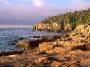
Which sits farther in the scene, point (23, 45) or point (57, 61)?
point (23, 45)

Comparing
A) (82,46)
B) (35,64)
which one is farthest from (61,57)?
(82,46)

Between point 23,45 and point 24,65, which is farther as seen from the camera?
point 23,45

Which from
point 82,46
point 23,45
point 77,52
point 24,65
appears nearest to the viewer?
point 24,65

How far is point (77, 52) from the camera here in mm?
45969

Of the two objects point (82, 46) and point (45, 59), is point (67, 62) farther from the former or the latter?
point (82, 46)

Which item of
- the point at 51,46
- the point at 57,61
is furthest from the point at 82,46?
the point at 57,61

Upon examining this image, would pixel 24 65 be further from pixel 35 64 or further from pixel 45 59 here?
pixel 45 59

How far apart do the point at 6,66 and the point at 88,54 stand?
533 inches

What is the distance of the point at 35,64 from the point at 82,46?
1767 centimetres

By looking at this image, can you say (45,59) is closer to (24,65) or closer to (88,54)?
(24,65)

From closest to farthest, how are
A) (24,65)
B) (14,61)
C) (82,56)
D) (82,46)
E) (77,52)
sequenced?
(24,65), (14,61), (82,56), (77,52), (82,46)

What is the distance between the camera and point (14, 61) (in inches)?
1565

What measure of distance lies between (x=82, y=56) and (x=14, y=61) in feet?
32.0

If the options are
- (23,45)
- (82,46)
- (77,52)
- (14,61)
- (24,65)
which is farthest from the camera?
(23,45)
